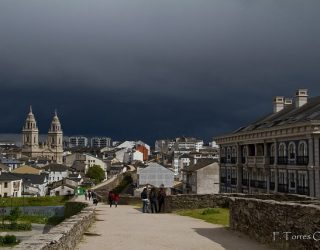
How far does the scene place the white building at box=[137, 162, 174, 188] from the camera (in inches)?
4550

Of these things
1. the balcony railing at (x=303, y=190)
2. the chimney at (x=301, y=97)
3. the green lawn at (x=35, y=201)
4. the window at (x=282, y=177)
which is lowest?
the green lawn at (x=35, y=201)

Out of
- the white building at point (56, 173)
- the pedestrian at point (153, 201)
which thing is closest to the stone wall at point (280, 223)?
the pedestrian at point (153, 201)

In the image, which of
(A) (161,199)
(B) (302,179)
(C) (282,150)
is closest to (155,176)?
(C) (282,150)

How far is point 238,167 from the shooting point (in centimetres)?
5878

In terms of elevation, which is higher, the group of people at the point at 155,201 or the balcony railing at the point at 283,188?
the balcony railing at the point at 283,188

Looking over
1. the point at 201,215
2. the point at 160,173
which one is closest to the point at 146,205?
the point at 201,215

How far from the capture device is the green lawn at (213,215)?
2591 centimetres

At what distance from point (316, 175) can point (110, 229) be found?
22.4m

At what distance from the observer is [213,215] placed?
1124 inches

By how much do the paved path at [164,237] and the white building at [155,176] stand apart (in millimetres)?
90634

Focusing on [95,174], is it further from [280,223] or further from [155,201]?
[280,223]

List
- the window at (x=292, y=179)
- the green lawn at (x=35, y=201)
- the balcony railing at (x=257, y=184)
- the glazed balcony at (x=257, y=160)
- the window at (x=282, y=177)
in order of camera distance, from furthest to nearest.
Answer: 1. the green lawn at (x=35, y=201)
2. the balcony railing at (x=257, y=184)
3. the glazed balcony at (x=257, y=160)
4. the window at (x=282, y=177)
5. the window at (x=292, y=179)

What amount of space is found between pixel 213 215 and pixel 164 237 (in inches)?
380

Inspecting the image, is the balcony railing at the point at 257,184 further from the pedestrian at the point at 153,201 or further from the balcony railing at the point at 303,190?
the pedestrian at the point at 153,201
